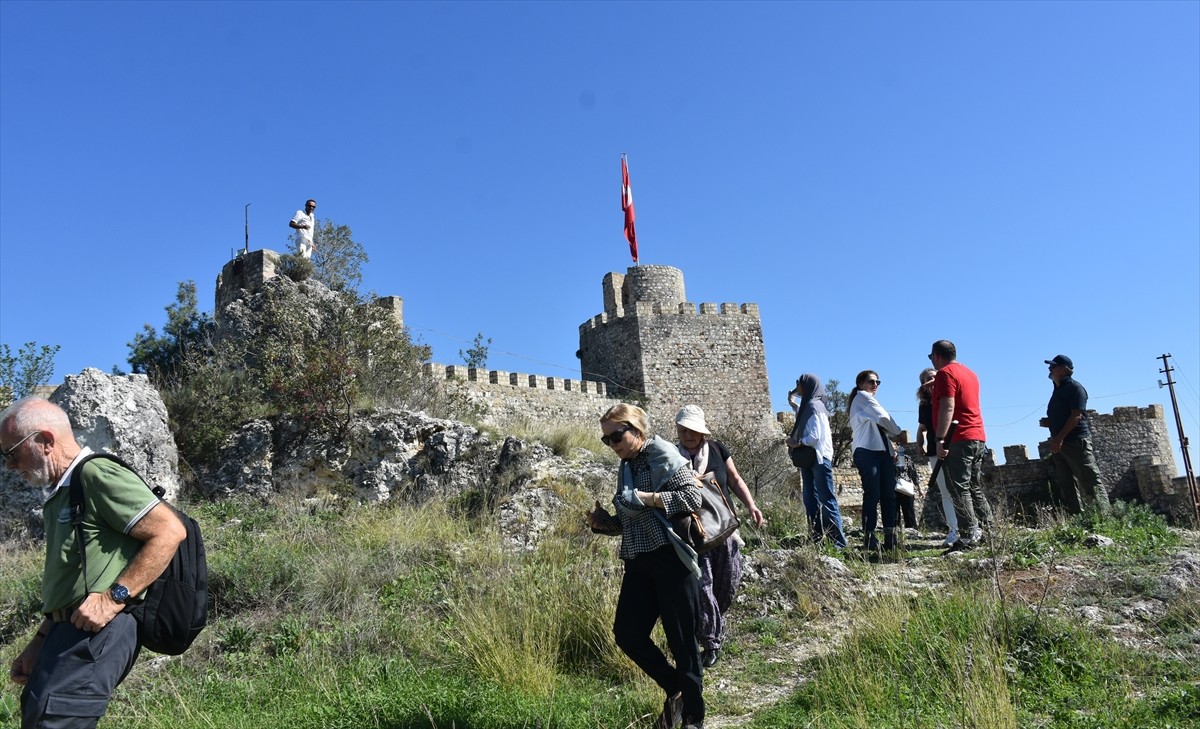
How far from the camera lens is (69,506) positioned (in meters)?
3.15

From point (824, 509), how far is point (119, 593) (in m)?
5.73

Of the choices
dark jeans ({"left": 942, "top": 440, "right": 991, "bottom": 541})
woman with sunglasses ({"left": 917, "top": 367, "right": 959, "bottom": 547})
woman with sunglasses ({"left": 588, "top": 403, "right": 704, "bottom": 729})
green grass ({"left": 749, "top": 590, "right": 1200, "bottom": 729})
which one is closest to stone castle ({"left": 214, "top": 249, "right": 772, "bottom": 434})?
woman with sunglasses ({"left": 917, "top": 367, "right": 959, "bottom": 547})

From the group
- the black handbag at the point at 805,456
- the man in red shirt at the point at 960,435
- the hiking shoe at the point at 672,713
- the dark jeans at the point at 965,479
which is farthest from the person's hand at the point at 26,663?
the dark jeans at the point at 965,479

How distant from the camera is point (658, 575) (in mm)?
3924

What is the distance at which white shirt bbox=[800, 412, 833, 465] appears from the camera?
24.1 feet

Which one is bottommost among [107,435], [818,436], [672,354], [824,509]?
[824,509]

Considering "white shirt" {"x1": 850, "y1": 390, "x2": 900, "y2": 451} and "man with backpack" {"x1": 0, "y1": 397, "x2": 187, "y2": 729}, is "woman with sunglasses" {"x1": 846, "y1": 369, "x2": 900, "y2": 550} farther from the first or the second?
"man with backpack" {"x1": 0, "y1": 397, "x2": 187, "y2": 729}

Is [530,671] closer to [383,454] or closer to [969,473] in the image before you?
[969,473]

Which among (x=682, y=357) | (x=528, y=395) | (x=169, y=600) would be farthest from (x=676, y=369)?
(x=169, y=600)

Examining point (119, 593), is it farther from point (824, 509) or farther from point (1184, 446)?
point (1184, 446)

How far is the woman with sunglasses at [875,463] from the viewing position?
7273 millimetres

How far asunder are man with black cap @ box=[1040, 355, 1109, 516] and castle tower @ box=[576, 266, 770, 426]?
1787 cm

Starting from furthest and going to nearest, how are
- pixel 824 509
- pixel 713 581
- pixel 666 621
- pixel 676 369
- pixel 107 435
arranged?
1. pixel 676 369
2. pixel 107 435
3. pixel 824 509
4. pixel 713 581
5. pixel 666 621

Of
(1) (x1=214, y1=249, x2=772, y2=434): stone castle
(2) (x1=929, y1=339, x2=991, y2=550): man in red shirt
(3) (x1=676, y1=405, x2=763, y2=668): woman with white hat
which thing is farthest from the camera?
(1) (x1=214, y1=249, x2=772, y2=434): stone castle
